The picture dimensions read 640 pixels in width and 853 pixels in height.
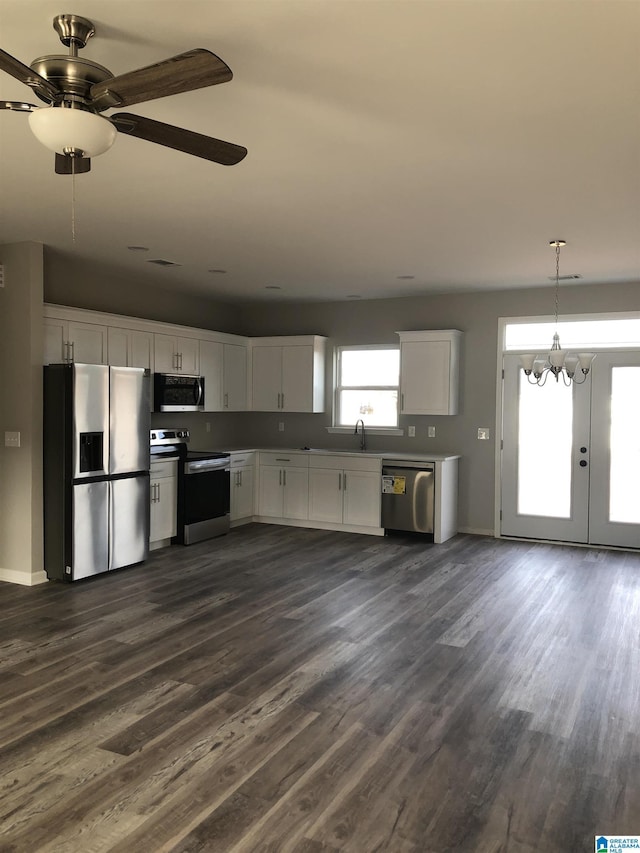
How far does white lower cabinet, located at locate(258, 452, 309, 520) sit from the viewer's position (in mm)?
7891

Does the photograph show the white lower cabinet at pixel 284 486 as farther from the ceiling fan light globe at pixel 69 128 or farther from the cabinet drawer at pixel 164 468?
the ceiling fan light globe at pixel 69 128

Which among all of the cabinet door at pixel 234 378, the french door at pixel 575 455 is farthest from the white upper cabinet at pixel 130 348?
the french door at pixel 575 455

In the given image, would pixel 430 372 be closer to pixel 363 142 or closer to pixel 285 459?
pixel 285 459

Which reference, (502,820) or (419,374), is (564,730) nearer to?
(502,820)

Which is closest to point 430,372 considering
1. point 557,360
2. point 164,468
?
point 557,360

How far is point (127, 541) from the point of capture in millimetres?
5891

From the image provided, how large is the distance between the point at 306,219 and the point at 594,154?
6.29ft

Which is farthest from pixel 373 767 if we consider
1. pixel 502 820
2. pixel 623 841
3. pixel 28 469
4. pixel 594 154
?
pixel 28 469

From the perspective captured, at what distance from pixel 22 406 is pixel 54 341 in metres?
0.61

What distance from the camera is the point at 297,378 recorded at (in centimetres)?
824

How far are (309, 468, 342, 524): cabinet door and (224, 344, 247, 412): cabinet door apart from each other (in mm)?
1301

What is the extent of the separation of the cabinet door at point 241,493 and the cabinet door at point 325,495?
76cm

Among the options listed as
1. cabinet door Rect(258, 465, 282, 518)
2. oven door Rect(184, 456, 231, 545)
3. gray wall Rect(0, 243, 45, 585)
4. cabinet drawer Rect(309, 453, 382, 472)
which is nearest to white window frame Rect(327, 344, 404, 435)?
cabinet drawer Rect(309, 453, 382, 472)

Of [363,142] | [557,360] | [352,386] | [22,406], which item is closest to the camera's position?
[363,142]
